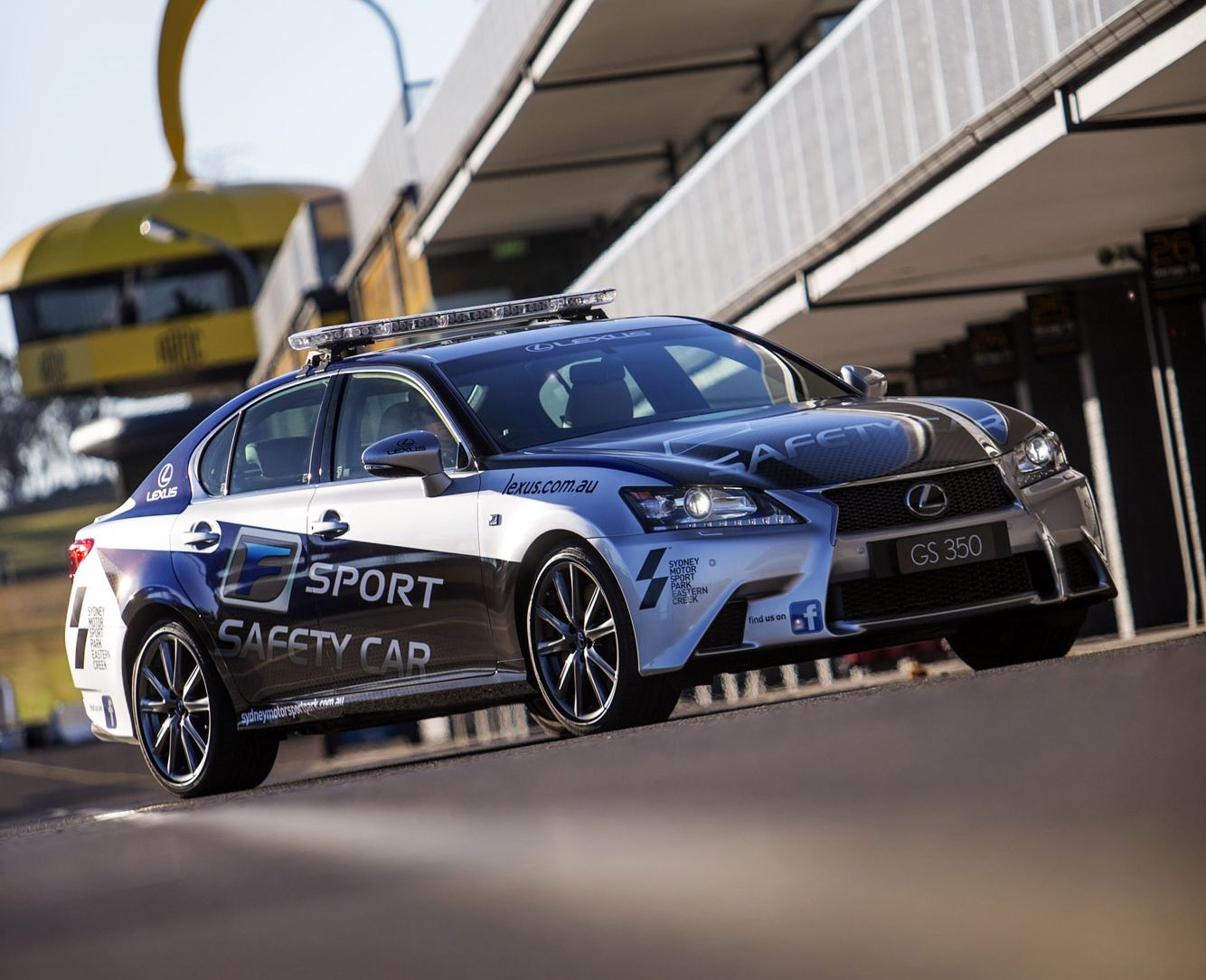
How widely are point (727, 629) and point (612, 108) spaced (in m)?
19.2

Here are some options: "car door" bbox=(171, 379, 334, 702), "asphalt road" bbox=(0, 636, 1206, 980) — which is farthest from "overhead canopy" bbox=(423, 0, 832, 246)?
→ "asphalt road" bbox=(0, 636, 1206, 980)

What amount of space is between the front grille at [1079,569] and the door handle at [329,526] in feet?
8.86

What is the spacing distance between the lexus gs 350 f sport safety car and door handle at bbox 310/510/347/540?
0.02m

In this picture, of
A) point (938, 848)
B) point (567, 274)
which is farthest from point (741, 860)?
point (567, 274)

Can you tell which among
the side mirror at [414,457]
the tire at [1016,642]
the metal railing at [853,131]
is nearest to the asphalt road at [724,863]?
the tire at [1016,642]

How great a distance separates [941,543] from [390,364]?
101 inches

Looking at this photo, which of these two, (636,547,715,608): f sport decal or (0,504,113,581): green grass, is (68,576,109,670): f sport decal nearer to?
(636,547,715,608): f sport decal

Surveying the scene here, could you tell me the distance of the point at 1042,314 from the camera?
21328mm

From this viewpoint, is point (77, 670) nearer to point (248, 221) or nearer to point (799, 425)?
point (799, 425)

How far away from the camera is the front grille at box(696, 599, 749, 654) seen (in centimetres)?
754

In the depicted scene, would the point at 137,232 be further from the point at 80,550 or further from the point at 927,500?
the point at 927,500

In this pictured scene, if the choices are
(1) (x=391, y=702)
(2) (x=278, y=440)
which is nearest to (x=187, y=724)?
(2) (x=278, y=440)

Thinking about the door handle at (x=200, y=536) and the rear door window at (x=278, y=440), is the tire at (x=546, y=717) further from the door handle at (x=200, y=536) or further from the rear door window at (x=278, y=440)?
the door handle at (x=200, y=536)

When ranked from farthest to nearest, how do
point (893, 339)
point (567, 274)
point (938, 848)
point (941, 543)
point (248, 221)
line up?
point (248, 221) < point (567, 274) < point (893, 339) < point (941, 543) < point (938, 848)
